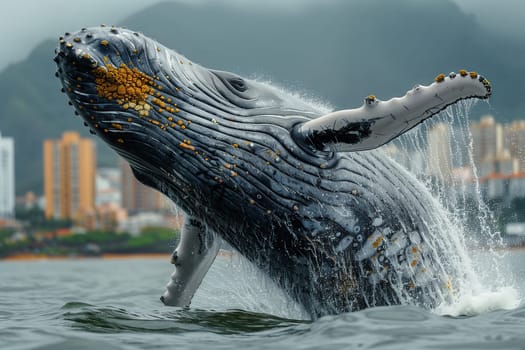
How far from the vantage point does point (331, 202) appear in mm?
5609

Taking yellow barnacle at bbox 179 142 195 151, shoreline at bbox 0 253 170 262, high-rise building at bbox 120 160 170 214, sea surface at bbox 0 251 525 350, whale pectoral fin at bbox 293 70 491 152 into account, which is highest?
high-rise building at bbox 120 160 170 214

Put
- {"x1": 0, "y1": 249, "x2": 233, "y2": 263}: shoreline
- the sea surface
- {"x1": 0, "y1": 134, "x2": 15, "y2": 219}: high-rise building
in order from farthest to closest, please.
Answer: {"x1": 0, "y1": 134, "x2": 15, "y2": 219}: high-rise building → {"x1": 0, "y1": 249, "x2": 233, "y2": 263}: shoreline → the sea surface

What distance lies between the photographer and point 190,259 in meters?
6.68

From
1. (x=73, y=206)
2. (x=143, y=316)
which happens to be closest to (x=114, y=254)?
(x=73, y=206)

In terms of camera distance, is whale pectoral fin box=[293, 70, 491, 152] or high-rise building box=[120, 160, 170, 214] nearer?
whale pectoral fin box=[293, 70, 491, 152]

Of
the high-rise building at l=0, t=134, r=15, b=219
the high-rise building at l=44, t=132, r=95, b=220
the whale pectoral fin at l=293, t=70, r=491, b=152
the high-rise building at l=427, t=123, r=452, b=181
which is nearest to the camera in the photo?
the whale pectoral fin at l=293, t=70, r=491, b=152

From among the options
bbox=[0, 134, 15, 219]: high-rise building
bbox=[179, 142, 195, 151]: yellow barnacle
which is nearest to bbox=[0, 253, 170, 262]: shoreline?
bbox=[0, 134, 15, 219]: high-rise building

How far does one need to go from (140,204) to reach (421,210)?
511ft

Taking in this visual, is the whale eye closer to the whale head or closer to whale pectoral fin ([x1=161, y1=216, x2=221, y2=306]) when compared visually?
the whale head

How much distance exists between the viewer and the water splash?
19.9ft

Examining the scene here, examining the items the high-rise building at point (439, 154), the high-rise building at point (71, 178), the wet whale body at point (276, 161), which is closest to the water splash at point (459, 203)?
the high-rise building at point (439, 154)

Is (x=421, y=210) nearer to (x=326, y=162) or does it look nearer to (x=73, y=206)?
(x=326, y=162)

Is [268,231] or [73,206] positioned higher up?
[73,206]

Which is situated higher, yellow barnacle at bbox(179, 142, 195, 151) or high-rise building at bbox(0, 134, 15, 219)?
high-rise building at bbox(0, 134, 15, 219)
